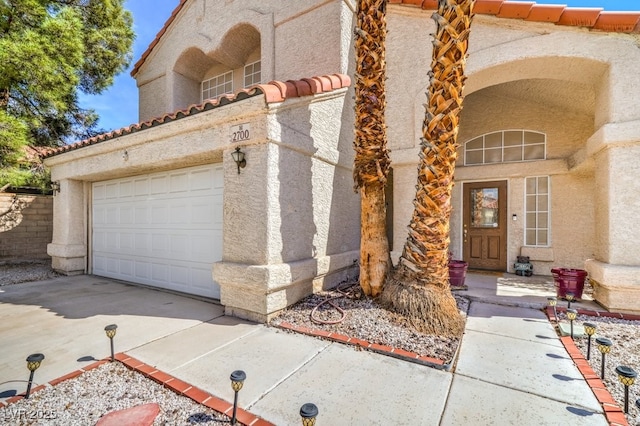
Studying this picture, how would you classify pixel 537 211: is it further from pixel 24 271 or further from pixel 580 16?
pixel 24 271

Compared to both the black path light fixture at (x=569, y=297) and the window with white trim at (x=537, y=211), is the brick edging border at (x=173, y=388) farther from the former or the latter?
the window with white trim at (x=537, y=211)

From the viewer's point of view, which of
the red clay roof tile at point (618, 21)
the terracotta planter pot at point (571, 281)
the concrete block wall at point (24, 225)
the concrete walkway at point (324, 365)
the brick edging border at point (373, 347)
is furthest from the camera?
the concrete block wall at point (24, 225)

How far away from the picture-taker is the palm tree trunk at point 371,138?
5.57 m

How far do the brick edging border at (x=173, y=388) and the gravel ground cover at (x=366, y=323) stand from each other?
192cm

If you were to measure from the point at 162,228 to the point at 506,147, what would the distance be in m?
10.6

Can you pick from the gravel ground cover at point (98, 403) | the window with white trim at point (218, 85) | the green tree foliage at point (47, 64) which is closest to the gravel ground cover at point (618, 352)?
the gravel ground cover at point (98, 403)

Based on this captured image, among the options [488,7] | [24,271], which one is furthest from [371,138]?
[24,271]

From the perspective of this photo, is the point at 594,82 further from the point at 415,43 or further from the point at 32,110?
the point at 32,110

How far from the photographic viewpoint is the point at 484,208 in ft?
32.6

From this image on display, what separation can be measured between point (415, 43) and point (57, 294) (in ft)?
34.6

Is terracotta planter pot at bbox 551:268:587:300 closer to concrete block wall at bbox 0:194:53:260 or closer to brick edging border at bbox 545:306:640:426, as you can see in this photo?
brick edging border at bbox 545:306:640:426

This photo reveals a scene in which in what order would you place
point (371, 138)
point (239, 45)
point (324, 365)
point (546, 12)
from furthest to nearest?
1. point (239, 45)
2. point (546, 12)
3. point (371, 138)
4. point (324, 365)

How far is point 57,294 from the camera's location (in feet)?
22.8

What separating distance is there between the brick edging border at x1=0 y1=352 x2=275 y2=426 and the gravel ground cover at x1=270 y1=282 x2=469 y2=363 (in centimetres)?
192
